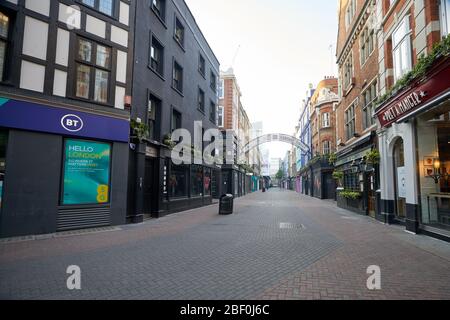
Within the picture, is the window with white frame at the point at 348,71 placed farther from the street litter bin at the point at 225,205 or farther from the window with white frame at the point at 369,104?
the street litter bin at the point at 225,205

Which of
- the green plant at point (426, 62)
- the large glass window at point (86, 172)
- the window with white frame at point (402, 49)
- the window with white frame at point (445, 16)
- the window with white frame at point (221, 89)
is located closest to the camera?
the green plant at point (426, 62)

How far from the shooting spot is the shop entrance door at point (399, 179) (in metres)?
11.3

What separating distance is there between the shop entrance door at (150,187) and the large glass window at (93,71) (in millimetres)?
4025

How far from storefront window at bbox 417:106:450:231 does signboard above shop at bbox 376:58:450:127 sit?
805 mm

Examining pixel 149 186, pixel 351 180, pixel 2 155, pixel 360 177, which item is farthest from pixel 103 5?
pixel 351 180

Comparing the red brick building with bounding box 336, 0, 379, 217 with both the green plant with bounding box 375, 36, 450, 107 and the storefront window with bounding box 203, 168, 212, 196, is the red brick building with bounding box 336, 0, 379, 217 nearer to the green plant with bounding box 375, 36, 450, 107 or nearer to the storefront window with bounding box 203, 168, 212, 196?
the green plant with bounding box 375, 36, 450, 107

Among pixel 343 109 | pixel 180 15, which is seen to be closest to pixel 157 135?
pixel 180 15

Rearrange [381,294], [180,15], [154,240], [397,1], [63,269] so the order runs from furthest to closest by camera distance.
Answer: [180,15] → [397,1] → [154,240] → [63,269] → [381,294]

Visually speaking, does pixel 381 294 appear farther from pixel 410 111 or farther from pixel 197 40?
pixel 197 40

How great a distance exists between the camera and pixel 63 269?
5.34 m

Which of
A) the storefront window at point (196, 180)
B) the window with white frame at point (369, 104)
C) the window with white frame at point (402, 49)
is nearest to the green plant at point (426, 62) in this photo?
the window with white frame at point (402, 49)

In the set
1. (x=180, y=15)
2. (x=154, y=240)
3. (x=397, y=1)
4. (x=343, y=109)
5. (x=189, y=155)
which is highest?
(x=180, y=15)

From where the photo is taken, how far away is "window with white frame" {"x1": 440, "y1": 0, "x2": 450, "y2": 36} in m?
8.22
